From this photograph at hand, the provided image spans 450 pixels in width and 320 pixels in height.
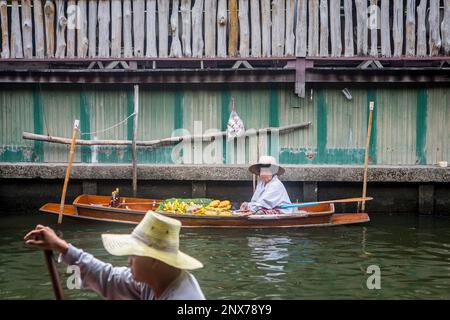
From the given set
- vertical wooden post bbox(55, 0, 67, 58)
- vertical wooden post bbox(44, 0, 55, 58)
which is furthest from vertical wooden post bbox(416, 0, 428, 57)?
vertical wooden post bbox(44, 0, 55, 58)

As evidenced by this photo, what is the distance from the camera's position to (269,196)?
1181 cm

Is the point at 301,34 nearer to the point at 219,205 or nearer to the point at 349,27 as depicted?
the point at 349,27

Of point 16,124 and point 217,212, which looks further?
point 16,124

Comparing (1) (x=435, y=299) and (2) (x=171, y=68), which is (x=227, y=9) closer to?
(2) (x=171, y=68)

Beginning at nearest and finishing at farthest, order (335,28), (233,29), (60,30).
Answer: (335,28), (233,29), (60,30)

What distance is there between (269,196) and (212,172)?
241cm

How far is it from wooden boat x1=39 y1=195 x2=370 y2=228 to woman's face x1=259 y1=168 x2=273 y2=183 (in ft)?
2.74

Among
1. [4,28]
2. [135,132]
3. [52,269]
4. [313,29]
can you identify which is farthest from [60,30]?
[52,269]

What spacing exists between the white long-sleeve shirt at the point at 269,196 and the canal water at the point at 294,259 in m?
0.60

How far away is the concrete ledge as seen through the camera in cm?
1360

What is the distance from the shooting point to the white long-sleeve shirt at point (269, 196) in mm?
11828

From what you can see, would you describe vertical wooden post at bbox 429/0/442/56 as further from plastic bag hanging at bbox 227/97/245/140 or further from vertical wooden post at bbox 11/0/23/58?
vertical wooden post at bbox 11/0/23/58

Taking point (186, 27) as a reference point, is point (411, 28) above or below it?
below

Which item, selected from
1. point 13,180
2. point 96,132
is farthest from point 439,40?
point 13,180
